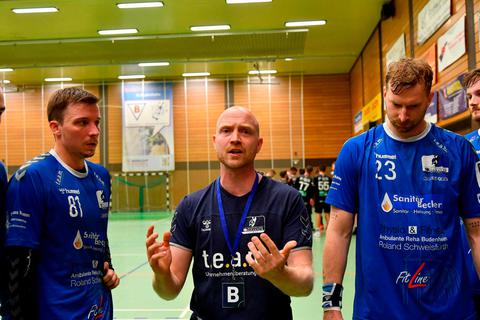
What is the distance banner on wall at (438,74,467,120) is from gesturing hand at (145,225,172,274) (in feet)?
25.1

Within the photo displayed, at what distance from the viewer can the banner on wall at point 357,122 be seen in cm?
2112

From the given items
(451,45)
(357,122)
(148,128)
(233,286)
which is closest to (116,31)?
(148,128)

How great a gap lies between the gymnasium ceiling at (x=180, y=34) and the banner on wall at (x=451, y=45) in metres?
5.19

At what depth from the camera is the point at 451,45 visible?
946 centimetres

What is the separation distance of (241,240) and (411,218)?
87cm

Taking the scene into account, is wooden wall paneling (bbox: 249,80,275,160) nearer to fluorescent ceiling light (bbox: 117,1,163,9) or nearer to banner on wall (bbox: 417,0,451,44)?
fluorescent ceiling light (bbox: 117,1,163,9)

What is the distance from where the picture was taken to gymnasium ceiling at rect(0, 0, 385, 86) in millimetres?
15031

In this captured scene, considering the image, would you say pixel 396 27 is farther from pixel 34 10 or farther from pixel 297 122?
pixel 34 10

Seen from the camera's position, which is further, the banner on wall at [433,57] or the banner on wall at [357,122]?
the banner on wall at [357,122]

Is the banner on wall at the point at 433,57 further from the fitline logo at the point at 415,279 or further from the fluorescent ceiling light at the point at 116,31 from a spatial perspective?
the fluorescent ceiling light at the point at 116,31

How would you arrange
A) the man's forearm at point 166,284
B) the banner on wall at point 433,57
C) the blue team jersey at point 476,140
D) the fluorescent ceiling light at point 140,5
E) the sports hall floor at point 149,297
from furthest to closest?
1. the fluorescent ceiling light at point 140,5
2. the banner on wall at point 433,57
3. the sports hall floor at point 149,297
4. the blue team jersey at point 476,140
5. the man's forearm at point 166,284

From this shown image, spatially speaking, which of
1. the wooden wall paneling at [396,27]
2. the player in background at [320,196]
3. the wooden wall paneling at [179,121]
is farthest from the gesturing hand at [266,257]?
the wooden wall paneling at [179,121]

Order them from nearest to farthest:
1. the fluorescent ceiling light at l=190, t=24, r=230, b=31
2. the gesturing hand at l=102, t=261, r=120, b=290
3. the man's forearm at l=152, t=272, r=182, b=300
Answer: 1. the man's forearm at l=152, t=272, r=182, b=300
2. the gesturing hand at l=102, t=261, r=120, b=290
3. the fluorescent ceiling light at l=190, t=24, r=230, b=31

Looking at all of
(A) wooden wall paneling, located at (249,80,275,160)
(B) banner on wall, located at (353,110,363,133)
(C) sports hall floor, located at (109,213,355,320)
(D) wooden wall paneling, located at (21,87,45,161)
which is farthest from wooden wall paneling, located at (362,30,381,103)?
(D) wooden wall paneling, located at (21,87,45,161)
